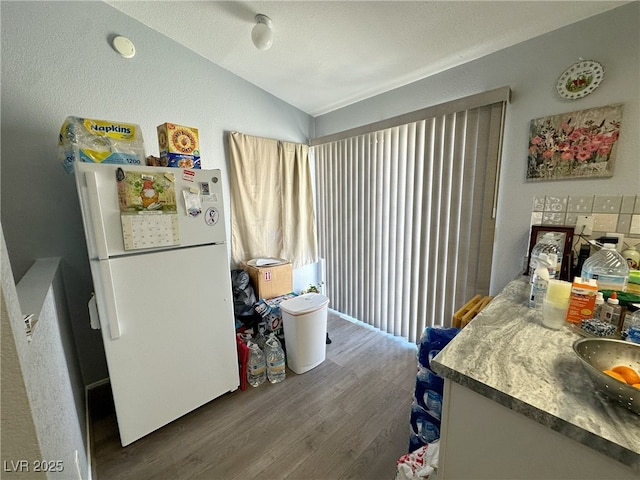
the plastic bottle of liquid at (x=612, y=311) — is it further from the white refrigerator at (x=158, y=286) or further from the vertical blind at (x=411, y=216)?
the white refrigerator at (x=158, y=286)

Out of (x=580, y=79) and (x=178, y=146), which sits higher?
(x=580, y=79)

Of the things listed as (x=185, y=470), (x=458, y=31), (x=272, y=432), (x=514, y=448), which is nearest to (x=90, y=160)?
(x=185, y=470)

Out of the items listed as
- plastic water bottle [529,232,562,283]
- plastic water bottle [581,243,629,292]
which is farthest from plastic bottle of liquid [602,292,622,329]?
plastic water bottle [529,232,562,283]

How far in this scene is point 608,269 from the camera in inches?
41.6

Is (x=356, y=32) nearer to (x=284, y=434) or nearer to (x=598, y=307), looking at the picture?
(x=598, y=307)

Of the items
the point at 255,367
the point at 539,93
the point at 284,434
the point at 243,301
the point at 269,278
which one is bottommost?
the point at 284,434

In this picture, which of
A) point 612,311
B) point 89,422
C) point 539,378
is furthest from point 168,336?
point 612,311

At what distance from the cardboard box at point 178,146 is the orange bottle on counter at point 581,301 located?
1.89m

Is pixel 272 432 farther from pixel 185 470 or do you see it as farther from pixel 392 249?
pixel 392 249

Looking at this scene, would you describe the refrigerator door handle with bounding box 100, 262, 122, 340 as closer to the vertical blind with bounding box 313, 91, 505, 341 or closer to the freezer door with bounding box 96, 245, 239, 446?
the freezer door with bounding box 96, 245, 239, 446

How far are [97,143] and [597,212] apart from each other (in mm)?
2646

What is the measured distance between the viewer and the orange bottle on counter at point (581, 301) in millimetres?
846

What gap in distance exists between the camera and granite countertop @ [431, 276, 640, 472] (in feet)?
1.58

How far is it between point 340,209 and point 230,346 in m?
1.64
